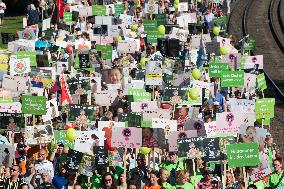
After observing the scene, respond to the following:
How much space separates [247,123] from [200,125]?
1261mm

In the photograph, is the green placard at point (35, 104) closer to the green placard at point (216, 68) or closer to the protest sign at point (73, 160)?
the protest sign at point (73, 160)

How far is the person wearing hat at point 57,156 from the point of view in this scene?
18.1 meters

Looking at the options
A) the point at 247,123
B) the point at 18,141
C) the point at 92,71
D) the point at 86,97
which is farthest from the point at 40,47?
the point at 247,123

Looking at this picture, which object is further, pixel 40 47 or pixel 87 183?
pixel 40 47

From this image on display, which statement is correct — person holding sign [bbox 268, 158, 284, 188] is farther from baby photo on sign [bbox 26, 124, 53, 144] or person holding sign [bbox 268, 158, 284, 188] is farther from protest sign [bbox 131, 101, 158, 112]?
baby photo on sign [bbox 26, 124, 53, 144]

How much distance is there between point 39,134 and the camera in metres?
18.9

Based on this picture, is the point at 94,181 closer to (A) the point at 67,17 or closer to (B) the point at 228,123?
(B) the point at 228,123

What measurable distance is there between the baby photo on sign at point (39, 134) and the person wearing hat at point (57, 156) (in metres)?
0.29

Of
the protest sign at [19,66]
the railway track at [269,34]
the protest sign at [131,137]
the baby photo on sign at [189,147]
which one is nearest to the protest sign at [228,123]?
the baby photo on sign at [189,147]

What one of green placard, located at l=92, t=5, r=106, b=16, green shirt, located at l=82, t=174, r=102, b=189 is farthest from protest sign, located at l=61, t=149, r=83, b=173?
green placard, located at l=92, t=5, r=106, b=16

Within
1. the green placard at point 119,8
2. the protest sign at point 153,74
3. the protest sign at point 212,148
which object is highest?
the green placard at point 119,8

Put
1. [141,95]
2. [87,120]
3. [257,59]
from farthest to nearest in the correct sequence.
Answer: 1. [257,59]
2. [141,95]
3. [87,120]

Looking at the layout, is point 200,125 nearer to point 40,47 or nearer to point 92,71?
point 92,71

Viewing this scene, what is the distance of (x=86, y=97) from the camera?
73.9 feet
